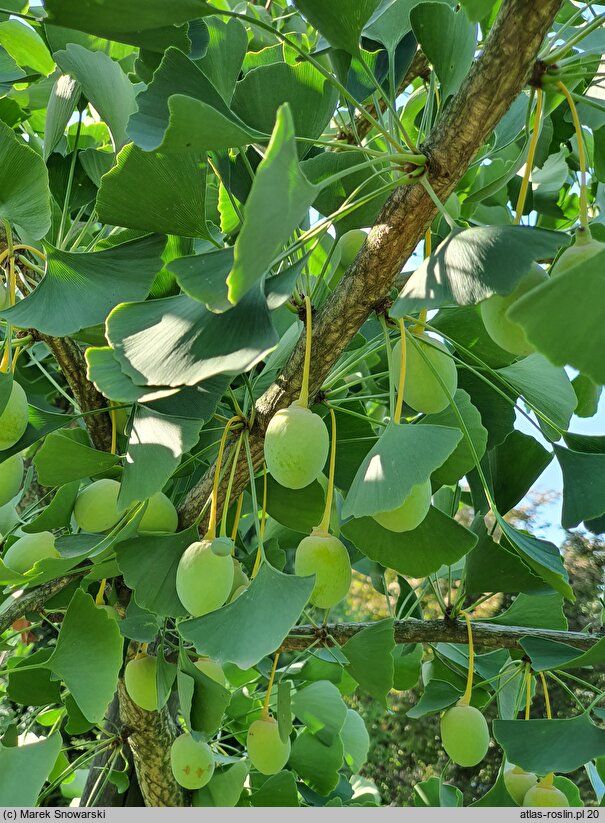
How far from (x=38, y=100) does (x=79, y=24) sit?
0.57 m

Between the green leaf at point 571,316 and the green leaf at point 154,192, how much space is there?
30cm

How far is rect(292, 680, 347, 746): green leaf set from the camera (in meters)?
1.14

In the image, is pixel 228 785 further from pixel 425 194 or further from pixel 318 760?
pixel 425 194

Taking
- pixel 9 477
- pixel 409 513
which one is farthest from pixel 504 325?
pixel 9 477

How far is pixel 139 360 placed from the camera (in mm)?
479

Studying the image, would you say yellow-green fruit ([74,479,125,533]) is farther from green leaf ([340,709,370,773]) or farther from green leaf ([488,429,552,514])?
green leaf ([340,709,370,773])

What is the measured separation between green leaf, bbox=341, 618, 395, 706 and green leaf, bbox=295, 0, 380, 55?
535mm

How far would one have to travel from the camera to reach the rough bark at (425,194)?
47 centimetres

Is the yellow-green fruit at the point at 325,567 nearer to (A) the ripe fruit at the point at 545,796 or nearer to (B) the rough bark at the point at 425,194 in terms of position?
(B) the rough bark at the point at 425,194

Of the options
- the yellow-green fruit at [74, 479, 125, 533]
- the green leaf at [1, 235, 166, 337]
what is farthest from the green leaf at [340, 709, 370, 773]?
the green leaf at [1, 235, 166, 337]

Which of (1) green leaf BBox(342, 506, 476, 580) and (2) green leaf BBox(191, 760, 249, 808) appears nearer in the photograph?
(1) green leaf BBox(342, 506, 476, 580)

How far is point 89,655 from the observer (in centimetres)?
77

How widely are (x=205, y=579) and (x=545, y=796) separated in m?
0.53

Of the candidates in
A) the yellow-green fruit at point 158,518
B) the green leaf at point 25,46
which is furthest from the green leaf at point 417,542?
the green leaf at point 25,46
